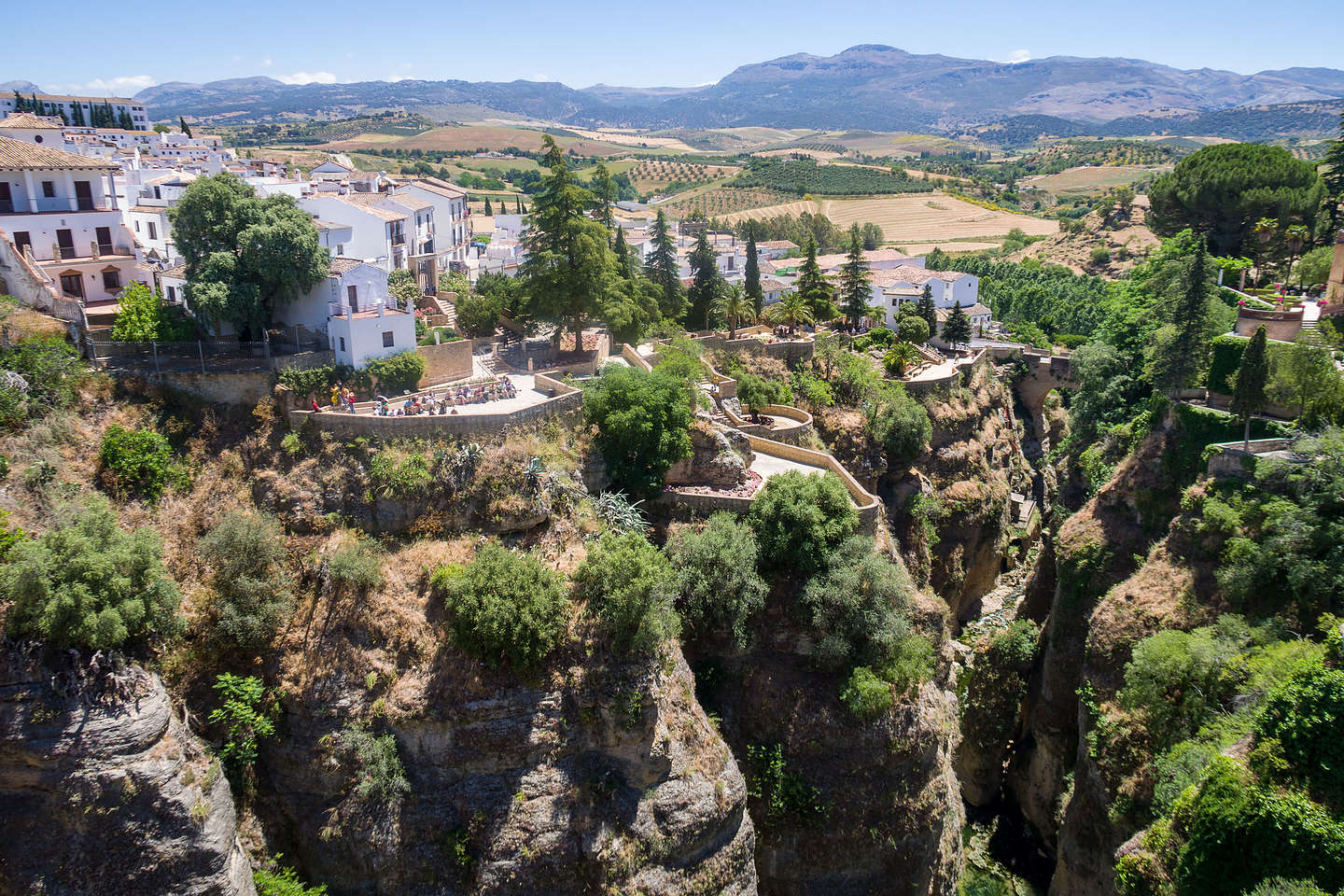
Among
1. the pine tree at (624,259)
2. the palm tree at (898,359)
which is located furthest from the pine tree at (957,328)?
the pine tree at (624,259)

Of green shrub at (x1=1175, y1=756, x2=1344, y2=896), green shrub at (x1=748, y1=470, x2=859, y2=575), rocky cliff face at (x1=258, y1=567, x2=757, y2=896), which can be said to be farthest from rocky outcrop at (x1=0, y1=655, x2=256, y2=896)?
green shrub at (x1=1175, y1=756, x2=1344, y2=896)

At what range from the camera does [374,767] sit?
879 inches

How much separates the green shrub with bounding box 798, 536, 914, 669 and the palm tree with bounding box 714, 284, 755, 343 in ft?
57.8

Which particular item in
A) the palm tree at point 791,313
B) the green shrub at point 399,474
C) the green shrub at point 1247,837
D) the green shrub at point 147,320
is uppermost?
the green shrub at point 147,320

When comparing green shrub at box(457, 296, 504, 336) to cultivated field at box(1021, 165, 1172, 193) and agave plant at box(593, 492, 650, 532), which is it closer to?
agave plant at box(593, 492, 650, 532)

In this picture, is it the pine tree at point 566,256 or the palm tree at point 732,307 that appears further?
the palm tree at point 732,307

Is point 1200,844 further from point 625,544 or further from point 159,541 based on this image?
point 159,541

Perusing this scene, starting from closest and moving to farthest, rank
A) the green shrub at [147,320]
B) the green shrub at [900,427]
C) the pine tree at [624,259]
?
the green shrub at [147,320], the green shrub at [900,427], the pine tree at [624,259]

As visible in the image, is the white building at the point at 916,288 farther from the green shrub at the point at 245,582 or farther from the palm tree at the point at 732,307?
the green shrub at the point at 245,582

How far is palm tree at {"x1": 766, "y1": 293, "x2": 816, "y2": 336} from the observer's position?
44969mm

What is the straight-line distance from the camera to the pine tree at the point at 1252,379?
1120 inches

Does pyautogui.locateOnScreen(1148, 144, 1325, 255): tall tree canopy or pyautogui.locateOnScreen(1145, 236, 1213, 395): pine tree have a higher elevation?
pyautogui.locateOnScreen(1148, 144, 1325, 255): tall tree canopy

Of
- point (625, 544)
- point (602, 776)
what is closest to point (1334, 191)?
point (625, 544)

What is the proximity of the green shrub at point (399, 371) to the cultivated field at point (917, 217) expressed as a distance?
93.8 m
